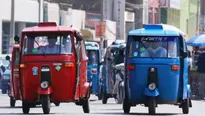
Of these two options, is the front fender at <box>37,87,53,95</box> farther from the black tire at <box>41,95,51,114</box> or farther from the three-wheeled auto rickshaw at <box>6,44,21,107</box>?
the three-wheeled auto rickshaw at <box>6,44,21,107</box>

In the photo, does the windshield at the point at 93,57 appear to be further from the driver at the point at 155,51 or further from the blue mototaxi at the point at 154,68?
the driver at the point at 155,51

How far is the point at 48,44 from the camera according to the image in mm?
23375

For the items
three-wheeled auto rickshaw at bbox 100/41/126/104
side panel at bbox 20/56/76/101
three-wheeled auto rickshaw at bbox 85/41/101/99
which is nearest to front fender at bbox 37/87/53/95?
side panel at bbox 20/56/76/101

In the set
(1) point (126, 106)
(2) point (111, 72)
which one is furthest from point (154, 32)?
(2) point (111, 72)

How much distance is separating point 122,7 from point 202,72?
4462 centimetres

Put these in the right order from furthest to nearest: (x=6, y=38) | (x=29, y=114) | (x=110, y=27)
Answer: (x=110, y=27)
(x=6, y=38)
(x=29, y=114)

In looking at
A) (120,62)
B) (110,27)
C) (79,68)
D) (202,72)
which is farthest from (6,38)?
(79,68)

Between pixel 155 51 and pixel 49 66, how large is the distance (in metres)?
2.72

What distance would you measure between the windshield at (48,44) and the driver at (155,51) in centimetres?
199

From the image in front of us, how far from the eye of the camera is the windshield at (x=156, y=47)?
2367 centimetres

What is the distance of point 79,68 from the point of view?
77.7 feet

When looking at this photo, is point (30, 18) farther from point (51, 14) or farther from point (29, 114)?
point (29, 114)

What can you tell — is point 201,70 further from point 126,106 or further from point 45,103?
point 45,103

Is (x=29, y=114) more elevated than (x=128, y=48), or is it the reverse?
(x=128, y=48)
